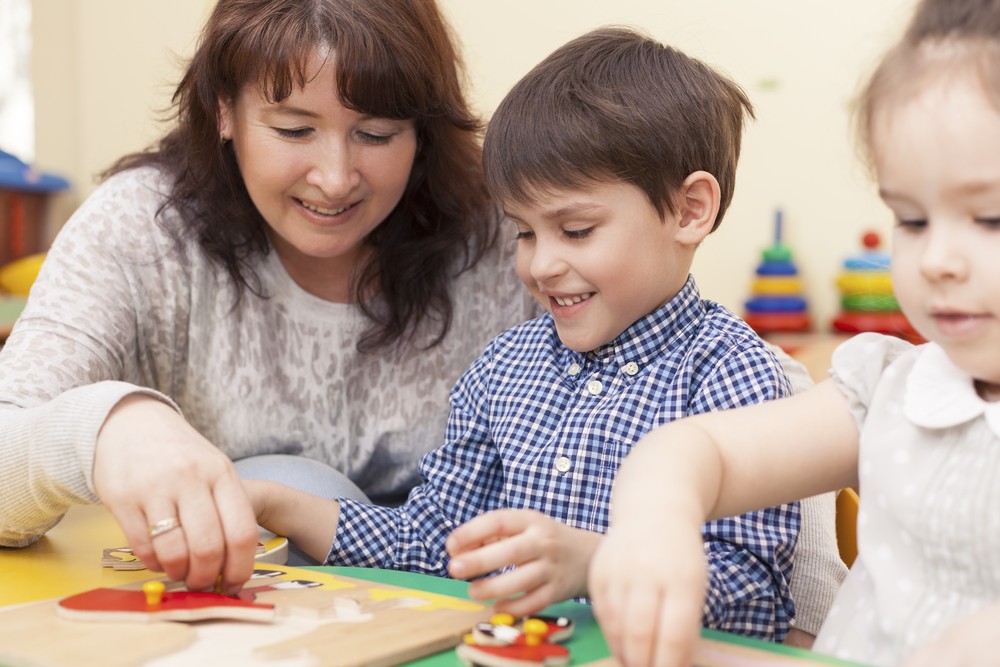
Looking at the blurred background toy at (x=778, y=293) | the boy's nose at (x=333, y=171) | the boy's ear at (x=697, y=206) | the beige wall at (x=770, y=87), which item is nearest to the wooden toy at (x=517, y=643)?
the boy's ear at (x=697, y=206)

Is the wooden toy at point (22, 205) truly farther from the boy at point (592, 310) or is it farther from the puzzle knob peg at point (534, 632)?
the puzzle knob peg at point (534, 632)

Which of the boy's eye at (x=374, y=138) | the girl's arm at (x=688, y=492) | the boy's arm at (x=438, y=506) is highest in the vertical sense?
the boy's eye at (x=374, y=138)

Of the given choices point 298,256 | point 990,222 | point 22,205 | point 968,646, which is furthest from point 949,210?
point 22,205

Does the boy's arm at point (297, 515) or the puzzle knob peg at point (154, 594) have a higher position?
the puzzle knob peg at point (154, 594)

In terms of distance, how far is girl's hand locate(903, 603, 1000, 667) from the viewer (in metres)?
0.57

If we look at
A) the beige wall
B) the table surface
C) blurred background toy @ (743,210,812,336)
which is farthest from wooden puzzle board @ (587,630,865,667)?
blurred background toy @ (743,210,812,336)

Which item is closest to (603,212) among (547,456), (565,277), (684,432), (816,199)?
(565,277)

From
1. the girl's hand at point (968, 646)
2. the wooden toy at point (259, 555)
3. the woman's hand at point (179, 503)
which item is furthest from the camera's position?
the wooden toy at point (259, 555)

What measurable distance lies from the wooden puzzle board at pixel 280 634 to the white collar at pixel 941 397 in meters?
0.31

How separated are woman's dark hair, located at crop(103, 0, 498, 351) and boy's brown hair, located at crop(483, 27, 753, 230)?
17cm

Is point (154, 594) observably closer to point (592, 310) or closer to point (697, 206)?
point (592, 310)

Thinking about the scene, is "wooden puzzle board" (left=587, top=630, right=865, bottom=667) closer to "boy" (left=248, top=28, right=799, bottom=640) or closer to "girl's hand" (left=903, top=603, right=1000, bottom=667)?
"girl's hand" (left=903, top=603, right=1000, bottom=667)

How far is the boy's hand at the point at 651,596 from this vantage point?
60 cm

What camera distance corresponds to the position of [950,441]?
0.70 metres
